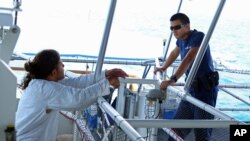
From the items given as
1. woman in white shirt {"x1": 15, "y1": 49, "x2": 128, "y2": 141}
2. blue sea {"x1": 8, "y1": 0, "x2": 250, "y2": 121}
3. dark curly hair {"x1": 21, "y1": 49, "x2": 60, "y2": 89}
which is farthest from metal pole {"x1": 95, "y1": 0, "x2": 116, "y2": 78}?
blue sea {"x1": 8, "y1": 0, "x2": 250, "y2": 121}

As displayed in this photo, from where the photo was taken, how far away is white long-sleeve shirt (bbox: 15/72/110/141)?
1.58 meters

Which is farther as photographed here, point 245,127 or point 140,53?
point 140,53

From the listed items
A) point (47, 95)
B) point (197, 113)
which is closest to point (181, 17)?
point (197, 113)

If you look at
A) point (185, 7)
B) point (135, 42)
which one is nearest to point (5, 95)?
point (185, 7)

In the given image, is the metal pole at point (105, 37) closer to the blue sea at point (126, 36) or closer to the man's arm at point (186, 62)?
the man's arm at point (186, 62)

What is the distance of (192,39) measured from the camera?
2529 mm

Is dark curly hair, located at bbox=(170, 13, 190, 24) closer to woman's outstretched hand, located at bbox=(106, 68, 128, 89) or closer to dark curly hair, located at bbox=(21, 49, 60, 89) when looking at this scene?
woman's outstretched hand, located at bbox=(106, 68, 128, 89)

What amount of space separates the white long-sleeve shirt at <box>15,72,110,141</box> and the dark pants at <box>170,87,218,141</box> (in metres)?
0.77

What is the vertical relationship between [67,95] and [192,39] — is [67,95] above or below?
below

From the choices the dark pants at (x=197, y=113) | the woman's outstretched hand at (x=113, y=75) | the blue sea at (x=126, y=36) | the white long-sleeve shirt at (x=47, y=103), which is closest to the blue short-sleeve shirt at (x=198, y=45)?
the dark pants at (x=197, y=113)

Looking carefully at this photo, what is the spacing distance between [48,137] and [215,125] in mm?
790

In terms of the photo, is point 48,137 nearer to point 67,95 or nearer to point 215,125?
point 67,95

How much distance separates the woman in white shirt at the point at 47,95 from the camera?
5.21ft

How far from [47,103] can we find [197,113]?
1012 mm
